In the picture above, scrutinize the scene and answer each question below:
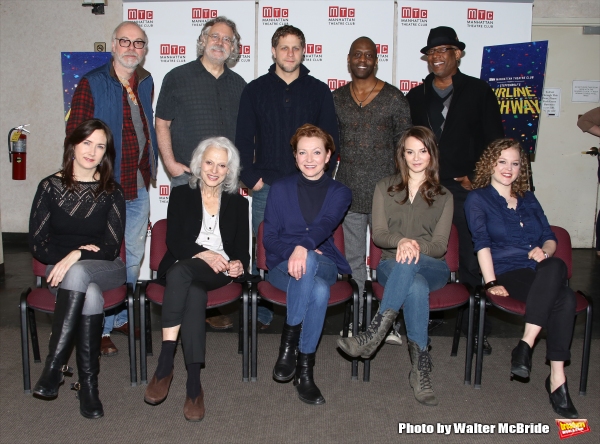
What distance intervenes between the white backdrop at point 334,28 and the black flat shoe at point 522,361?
263cm

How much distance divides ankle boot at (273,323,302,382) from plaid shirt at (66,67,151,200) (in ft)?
4.49

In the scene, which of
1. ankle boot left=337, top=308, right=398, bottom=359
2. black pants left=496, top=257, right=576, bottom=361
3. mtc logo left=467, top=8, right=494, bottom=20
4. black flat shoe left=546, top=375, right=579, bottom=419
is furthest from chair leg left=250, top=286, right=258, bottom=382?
mtc logo left=467, top=8, right=494, bottom=20

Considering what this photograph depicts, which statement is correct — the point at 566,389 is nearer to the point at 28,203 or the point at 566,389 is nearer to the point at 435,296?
the point at 435,296

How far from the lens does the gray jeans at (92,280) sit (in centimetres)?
272

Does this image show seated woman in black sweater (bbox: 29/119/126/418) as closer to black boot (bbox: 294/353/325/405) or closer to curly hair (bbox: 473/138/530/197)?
black boot (bbox: 294/353/325/405)

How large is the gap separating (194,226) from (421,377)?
56.8 inches

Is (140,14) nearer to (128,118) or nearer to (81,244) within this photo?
(128,118)

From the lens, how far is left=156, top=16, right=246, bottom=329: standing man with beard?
3602 mm

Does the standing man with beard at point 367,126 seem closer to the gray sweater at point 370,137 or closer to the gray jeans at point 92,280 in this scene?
the gray sweater at point 370,137

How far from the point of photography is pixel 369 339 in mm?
2828

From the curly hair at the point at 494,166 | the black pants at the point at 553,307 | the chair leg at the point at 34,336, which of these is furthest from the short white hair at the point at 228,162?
the black pants at the point at 553,307

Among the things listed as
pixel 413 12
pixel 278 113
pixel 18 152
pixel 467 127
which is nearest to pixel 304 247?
pixel 278 113

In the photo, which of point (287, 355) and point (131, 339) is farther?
point (131, 339)

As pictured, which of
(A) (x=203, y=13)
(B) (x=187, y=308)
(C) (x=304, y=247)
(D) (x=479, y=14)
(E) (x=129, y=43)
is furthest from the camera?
(A) (x=203, y=13)
